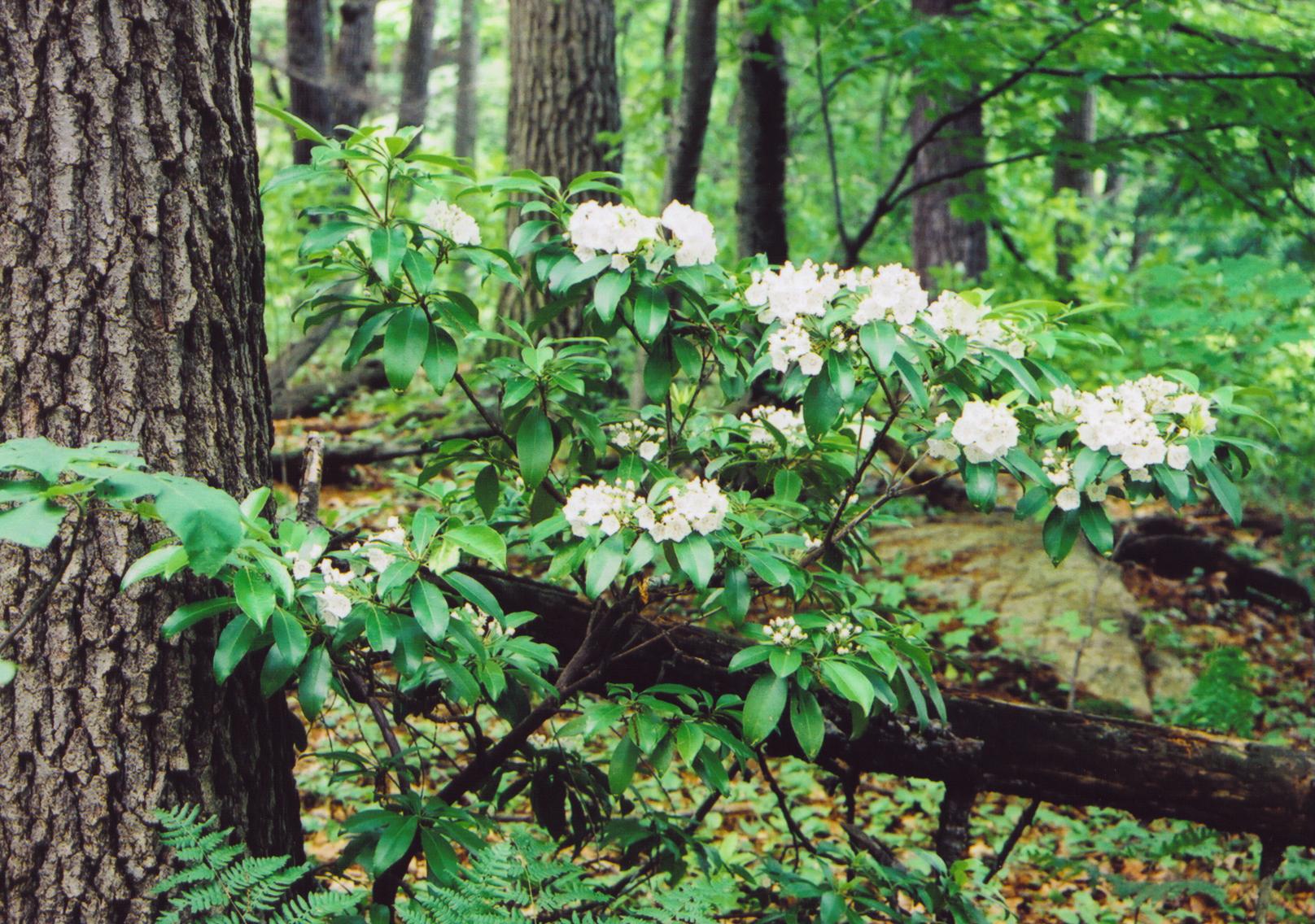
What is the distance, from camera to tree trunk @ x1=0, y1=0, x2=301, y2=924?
1551 mm

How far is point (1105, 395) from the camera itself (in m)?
1.73

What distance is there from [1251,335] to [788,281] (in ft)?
16.2

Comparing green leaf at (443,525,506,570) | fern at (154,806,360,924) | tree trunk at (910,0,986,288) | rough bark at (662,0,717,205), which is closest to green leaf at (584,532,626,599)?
green leaf at (443,525,506,570)

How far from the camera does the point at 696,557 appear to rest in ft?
5.20

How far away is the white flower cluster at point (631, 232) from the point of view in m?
1.71

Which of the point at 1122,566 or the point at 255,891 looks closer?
the point at 255,891

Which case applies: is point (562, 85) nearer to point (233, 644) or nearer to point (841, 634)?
point (841, 634)

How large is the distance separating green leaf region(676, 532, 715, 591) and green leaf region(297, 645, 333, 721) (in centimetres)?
59

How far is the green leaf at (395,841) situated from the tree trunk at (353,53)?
26.2 ft

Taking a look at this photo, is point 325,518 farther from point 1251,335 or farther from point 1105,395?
point 1251,335

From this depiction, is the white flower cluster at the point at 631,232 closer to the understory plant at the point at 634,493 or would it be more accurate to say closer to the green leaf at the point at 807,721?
the understory plant at the point at 634,493

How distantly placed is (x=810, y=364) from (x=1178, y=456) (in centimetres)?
63

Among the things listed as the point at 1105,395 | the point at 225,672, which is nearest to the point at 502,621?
the point at 225,672

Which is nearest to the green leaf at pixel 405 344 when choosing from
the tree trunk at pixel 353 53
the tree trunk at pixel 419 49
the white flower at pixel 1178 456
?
the white flower at pixel 1178 456
